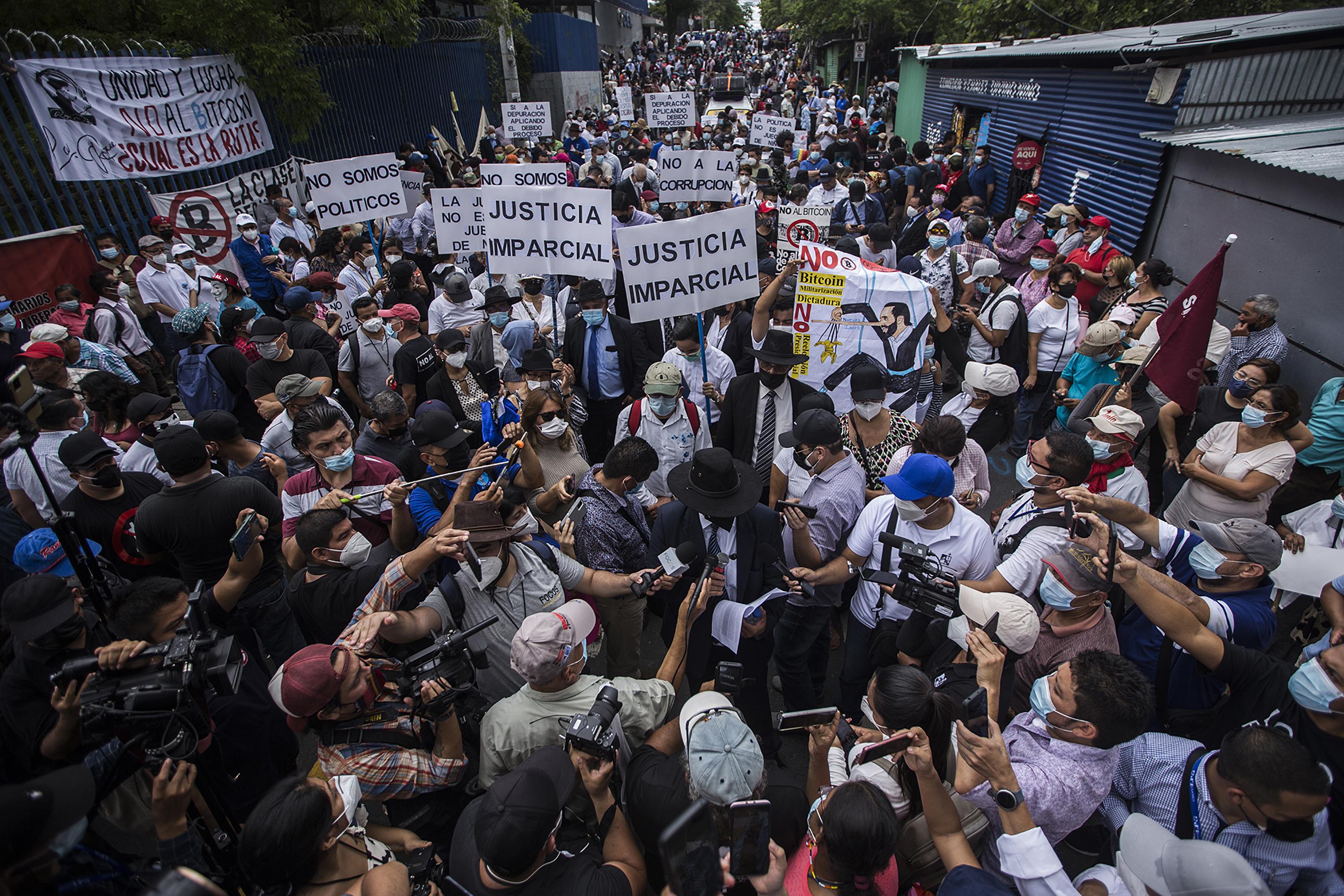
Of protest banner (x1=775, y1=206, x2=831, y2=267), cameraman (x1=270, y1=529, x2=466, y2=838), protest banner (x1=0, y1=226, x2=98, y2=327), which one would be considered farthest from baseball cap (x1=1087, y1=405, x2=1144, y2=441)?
protest banner (x1=0, y1=226, x2=98, y2=327)

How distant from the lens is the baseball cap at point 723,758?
92.3 inches

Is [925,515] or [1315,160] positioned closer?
[925,515]

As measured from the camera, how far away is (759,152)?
16.3 meters

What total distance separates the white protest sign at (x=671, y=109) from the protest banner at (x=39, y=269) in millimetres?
9983

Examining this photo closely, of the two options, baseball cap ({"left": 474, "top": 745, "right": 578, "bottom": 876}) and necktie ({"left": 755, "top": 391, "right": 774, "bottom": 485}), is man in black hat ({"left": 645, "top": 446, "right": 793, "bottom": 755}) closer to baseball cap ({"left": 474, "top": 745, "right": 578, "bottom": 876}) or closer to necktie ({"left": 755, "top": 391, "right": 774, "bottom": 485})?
necktie ({"left": 755, "top": 391, "right": 774, "bottom": 485})

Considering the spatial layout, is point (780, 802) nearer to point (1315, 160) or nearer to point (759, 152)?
point (1315, 160)

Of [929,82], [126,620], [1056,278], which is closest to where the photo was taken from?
[126,620]

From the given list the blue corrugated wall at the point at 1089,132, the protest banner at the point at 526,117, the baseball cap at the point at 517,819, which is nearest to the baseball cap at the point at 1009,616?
the baseball cap at the point at 517,819

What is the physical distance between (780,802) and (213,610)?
329cm

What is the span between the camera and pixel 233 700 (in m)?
3.18

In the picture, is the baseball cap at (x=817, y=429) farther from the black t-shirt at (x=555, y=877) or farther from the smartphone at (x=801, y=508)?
the black t-shirt at (x=555, y=877)

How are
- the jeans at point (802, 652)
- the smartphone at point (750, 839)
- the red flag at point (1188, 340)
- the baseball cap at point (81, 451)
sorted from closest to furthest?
the smartphone at point (750, 839), the baseball cap at point (81, 451), the jeans at point (802, 652), the red flag at point (1188, 340)

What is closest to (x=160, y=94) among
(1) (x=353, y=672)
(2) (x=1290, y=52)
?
(1) (x=353, y=672)

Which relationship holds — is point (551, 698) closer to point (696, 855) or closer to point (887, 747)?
point (696, 855)
